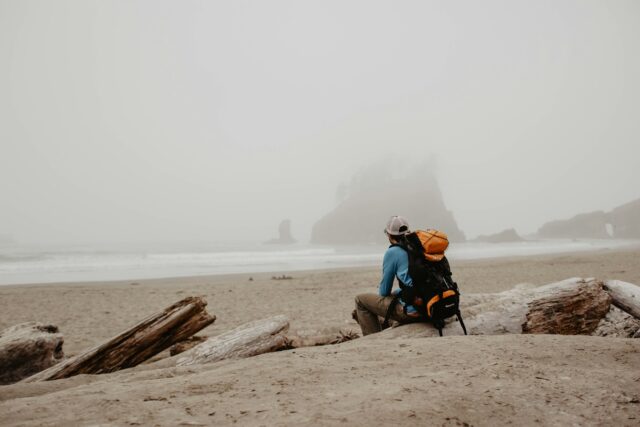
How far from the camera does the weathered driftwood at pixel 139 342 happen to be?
14.5 ft

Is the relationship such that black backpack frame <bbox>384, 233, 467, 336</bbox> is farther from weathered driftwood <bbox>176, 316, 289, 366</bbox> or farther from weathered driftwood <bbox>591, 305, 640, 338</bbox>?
weathered driftwood <bbox>591, 305, 640, 338</bbox>

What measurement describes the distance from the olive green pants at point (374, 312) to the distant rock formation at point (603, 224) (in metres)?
118

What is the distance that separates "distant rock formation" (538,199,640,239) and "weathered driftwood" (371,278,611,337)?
382ft

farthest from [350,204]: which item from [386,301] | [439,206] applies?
[386,301]

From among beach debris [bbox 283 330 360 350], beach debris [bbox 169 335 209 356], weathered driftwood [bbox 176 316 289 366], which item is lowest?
beach debris [bbox 169 335 209 356]

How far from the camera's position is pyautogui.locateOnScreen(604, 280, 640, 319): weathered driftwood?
4969mm

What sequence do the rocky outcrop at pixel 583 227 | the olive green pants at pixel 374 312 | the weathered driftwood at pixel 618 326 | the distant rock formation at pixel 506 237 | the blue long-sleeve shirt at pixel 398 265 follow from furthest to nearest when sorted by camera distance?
the rocky outcrop at pixel 583 227 → the distant rock formation at pixel 506 237 → the weathered driftwood at pixel 618 326 → the olive green pants at pixel 374 312 → the blue long-sleeve shirt at pixel 398 265

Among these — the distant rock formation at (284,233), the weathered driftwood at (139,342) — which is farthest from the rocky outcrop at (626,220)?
the weathered driftwood at (139,342)

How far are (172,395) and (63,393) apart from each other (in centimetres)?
105

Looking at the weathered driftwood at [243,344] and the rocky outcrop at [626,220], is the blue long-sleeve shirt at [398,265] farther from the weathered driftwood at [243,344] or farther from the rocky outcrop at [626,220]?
the rocky outcrop at [626,220]

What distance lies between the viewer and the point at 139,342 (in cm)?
476

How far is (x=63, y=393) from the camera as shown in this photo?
117 inches

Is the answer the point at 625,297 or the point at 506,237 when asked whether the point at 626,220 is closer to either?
the point at 506,237

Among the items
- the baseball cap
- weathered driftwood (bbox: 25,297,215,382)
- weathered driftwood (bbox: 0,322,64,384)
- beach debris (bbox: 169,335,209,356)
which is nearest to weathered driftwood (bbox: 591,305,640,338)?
the baseball cap
